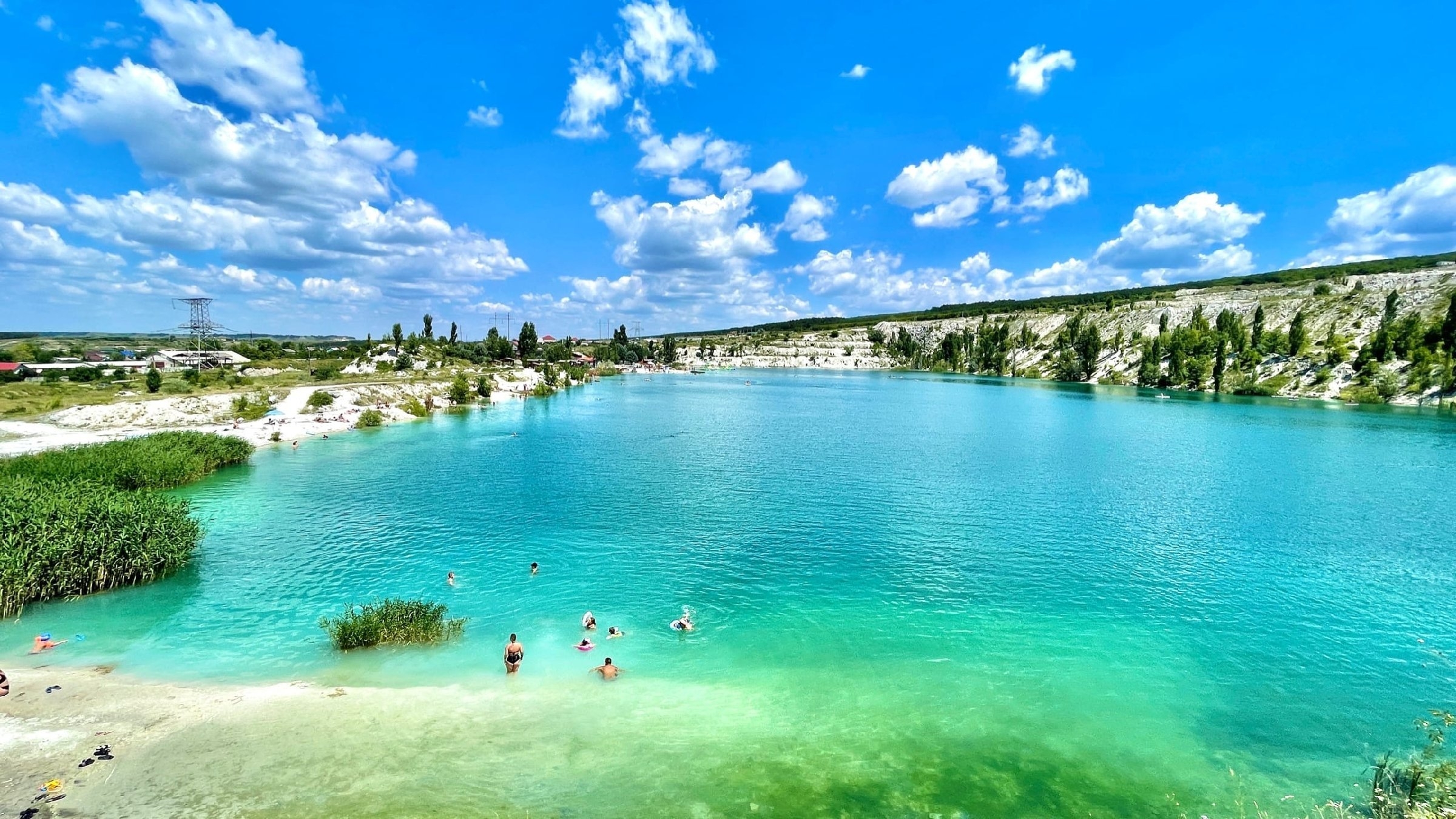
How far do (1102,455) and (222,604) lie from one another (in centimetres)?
7348

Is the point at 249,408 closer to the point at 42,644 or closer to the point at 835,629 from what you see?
the point at 42,644

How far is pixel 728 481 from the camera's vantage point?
54.4 meters

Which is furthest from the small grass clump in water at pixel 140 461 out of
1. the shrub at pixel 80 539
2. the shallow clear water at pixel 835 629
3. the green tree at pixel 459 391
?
the green tree at pixel 459 391

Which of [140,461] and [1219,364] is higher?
[1219,364]

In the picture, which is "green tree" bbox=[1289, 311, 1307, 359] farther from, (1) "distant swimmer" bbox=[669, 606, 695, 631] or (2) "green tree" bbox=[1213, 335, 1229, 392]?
(1) "distant swimmer" bbox=[669, 606, 695, 631]

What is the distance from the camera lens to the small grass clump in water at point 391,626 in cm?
2416

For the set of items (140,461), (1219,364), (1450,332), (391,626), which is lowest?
(391,626)

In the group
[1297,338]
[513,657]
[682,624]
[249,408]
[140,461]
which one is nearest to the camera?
[513,657]

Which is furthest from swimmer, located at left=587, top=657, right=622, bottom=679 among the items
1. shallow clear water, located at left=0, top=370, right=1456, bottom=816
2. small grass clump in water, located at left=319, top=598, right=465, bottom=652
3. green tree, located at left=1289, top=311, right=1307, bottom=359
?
green tree, located at left=1289, top=311, right=1307, bottom=359

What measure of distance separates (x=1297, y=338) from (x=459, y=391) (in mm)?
185923

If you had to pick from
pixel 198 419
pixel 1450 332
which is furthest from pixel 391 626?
pixel 1450 332

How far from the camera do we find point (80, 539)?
89.7 feet

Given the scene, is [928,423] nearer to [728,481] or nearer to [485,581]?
[728,481]

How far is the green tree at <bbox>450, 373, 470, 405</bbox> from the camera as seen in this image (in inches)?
4659
